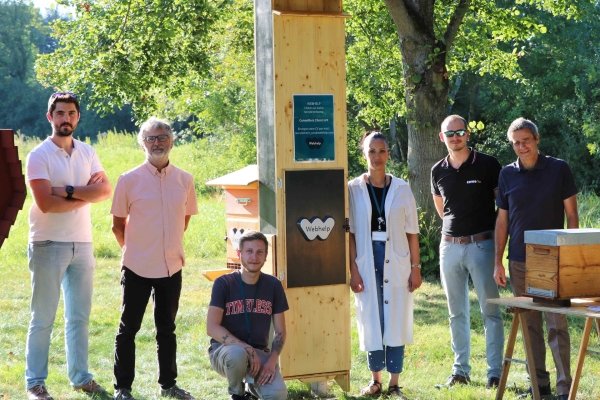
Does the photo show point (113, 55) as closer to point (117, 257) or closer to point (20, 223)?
point (117, 257)

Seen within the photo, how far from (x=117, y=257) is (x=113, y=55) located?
14.6ft

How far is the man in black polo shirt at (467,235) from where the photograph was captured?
20.4 ft

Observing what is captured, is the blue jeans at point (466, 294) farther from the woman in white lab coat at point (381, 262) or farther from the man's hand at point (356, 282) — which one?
the man's hand at point (356, 282)

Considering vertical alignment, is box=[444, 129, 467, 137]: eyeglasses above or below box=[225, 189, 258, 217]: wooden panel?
above

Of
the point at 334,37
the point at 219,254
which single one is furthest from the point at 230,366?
the point at 219,254

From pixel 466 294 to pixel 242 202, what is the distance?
2.06 meters

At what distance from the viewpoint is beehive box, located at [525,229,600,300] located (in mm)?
4859

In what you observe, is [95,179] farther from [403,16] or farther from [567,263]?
→ [403,16]

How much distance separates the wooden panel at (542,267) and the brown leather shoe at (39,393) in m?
3.53

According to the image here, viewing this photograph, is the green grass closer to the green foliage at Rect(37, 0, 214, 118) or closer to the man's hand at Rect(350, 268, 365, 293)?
the man's hand at Rect(350, 268, 365, 293)

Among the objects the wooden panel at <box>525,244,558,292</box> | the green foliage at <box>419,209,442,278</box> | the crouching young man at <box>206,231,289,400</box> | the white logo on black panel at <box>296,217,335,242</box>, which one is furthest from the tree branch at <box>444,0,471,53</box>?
the crouching young man at <box>206,231,289,400</box>

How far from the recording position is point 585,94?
27.6 metres

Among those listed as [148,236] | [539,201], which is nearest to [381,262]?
[539,201]

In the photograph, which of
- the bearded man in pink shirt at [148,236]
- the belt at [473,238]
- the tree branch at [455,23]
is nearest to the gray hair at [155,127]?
the bearded man in pink shirt at [148,236]
